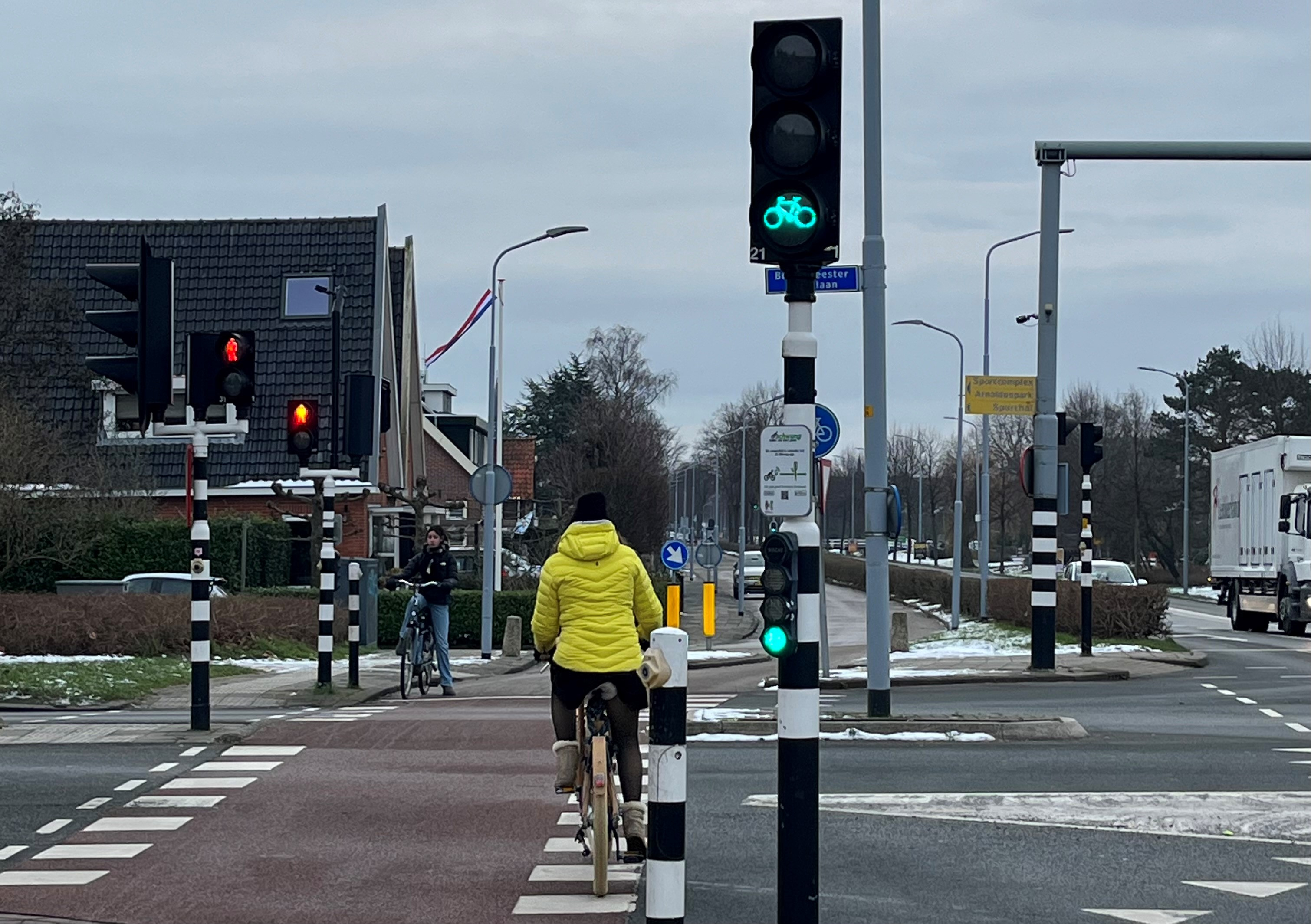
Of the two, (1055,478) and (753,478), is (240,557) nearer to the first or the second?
(1055,478)

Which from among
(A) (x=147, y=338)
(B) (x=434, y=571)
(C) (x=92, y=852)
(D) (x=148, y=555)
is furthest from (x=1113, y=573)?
(C) (x=92, y=852)

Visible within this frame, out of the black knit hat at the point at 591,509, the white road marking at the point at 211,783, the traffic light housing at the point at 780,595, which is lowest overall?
the white road marking at the point at 211,783

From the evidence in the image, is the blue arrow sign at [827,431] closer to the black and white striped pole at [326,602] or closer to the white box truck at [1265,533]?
the black and white striped pole at [326,602]

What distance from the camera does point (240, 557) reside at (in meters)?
33.6

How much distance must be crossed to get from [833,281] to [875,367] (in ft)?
3.24

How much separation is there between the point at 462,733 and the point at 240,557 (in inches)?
799

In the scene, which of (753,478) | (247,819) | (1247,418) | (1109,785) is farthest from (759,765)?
(753,478)

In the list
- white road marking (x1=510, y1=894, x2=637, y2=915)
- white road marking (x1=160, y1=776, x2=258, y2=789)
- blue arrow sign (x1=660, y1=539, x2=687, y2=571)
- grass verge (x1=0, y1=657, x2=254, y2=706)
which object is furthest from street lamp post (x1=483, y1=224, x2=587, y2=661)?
white road marking (x1=510, y1=894, x2=637, y2=915)

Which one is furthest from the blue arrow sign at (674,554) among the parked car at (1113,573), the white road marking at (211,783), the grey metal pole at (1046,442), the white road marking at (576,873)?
the white road marking at (576,873)

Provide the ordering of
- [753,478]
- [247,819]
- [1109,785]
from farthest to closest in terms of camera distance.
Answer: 1. [753,478]
2. [1109,785]
3. [247,819]

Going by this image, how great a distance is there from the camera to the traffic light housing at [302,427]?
17.7 meters

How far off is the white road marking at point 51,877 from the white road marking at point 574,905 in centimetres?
217

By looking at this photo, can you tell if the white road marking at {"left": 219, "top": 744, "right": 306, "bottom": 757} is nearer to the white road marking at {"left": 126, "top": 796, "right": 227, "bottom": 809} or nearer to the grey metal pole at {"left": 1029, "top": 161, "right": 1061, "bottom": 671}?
the white road marking at {"left": 126, "top": 796, "right": 227, "bottom": 809}

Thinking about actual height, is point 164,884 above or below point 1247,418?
below
